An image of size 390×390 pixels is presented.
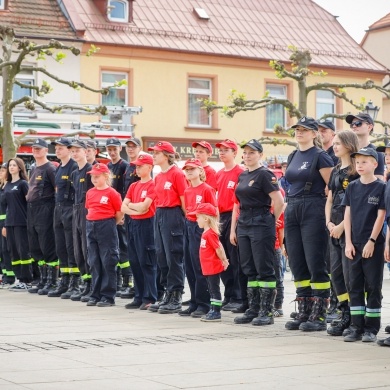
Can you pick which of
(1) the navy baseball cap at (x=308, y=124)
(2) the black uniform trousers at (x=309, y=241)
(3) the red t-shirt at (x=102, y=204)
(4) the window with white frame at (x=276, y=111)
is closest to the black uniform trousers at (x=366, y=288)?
(2) the black uniform trousers at (x=309, y=241)

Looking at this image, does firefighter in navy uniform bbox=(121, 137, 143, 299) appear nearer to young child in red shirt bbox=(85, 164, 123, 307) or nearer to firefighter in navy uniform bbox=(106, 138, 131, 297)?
firefighter in navy uniform bbox=(106, 138, 131, 297)

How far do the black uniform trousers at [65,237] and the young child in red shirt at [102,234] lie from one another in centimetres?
93

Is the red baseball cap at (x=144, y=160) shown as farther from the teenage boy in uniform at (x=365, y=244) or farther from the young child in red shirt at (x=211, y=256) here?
the teenage boy in uniform at (x=365, y=244)

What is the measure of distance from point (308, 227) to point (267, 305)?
1.18m

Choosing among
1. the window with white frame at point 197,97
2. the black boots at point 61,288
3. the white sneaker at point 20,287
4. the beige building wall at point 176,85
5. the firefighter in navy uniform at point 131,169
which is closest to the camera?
the firefighter in navy uniform at point 131,169

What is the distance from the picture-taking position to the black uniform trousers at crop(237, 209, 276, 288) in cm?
1188

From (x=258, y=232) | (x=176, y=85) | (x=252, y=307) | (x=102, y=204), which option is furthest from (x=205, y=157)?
(x=176, y=85)

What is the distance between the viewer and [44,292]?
16094mm

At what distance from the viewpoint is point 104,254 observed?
46.8 ft

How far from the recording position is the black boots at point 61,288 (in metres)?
15.7

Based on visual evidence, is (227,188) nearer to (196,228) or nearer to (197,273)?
(196,228)

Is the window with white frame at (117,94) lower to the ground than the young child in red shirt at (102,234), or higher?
higher

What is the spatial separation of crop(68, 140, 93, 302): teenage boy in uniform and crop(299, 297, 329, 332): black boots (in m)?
4.45

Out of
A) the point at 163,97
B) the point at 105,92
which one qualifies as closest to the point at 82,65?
the point at 163,97
